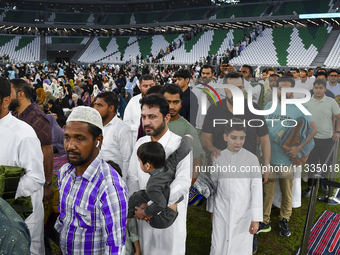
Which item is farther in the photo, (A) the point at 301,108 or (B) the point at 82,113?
(A) the point at 301,108

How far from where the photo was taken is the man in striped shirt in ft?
4.51

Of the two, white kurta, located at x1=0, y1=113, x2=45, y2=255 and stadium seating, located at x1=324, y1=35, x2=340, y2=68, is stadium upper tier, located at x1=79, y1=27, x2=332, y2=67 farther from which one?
white kurta, located at x1=0, y1=113, x2=45, y2=255

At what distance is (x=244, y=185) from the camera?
2354 mm

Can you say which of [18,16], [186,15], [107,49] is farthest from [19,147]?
[18,16]

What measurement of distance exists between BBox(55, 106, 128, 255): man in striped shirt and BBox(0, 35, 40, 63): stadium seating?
33591 millimetres

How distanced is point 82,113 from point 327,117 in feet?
10.1

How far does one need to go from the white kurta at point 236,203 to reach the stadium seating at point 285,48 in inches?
800

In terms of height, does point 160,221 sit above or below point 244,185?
below

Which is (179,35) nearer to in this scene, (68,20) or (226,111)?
(68,20)

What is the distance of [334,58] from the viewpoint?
20.2 meters

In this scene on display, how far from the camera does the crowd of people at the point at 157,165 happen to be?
4.70 ft

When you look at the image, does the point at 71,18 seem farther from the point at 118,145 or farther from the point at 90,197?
the point at 90,197

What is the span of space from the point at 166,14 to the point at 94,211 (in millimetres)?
37814

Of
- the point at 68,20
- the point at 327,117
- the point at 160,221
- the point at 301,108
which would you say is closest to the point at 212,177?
the point at 160,221
